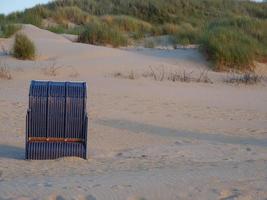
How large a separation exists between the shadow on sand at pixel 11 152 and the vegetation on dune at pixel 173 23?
10930mm

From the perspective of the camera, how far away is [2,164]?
26.3ft

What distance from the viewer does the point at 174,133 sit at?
10.8 meters

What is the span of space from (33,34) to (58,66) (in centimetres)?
675

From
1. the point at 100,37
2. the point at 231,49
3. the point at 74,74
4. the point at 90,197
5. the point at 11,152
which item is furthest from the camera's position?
the point at 100,37

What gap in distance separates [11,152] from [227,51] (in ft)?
37.4

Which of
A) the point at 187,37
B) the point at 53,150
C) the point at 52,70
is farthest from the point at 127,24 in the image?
the point at 53,150

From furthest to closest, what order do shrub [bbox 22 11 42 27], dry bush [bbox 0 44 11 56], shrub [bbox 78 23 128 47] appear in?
shrub [bbox 22 11 42 27]
shrub [bbox 78 23 128 47]
dry bush [bbox 0 44 11 56]

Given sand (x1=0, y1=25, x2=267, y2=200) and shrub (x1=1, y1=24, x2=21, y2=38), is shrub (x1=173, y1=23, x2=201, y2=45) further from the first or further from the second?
shrub (x1=1, y1=24, x2=21, y2=38)

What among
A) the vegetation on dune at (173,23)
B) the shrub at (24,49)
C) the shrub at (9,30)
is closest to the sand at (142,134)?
the shrub at (24,49)

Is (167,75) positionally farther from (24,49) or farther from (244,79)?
(24,49)

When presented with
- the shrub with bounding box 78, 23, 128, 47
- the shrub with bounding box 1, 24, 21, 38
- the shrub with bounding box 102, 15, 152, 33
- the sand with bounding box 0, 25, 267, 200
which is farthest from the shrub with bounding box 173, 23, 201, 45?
the shrub with bounding box 1, 24, 21, 38

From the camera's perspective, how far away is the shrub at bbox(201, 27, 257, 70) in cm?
1920

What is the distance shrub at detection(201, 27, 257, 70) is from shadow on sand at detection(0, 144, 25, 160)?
10.9 m

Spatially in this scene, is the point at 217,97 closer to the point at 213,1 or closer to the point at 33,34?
the point at 33,34
